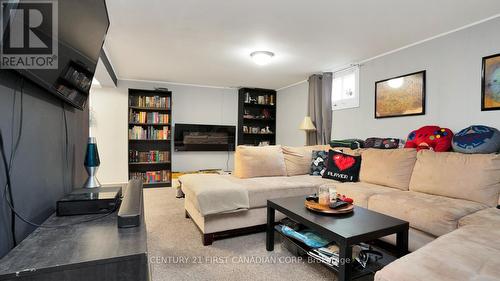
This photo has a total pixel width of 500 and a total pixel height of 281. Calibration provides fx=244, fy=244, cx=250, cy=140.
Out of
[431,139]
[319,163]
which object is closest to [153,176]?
[319,163]

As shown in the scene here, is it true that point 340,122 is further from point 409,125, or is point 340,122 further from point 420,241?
point 420,241

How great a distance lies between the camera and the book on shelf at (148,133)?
16.2 feet

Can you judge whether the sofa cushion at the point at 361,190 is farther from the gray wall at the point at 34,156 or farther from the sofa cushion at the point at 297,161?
the gray wall at the point at 34,156

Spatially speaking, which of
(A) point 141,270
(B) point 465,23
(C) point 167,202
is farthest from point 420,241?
(C) point 167,202

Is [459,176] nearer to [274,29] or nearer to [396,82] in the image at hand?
[396,82]

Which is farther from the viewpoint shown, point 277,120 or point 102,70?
point 277,120

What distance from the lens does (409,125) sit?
307 cm

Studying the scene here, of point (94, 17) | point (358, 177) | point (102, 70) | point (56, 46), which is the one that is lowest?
point (358, 177)

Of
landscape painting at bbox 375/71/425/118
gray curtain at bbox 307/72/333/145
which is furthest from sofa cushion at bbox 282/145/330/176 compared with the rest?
landscape painting at bbox 375/71/425/118

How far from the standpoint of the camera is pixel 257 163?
3.02m

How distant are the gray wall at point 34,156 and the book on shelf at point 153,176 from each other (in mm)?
3531

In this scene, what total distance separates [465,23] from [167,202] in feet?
13.8

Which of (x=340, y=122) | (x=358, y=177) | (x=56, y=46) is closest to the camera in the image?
(x=56, y=46)

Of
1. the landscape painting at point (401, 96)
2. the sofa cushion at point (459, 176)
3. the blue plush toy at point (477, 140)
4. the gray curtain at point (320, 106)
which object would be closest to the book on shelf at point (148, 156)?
the gray curtain at point (320, 106)
